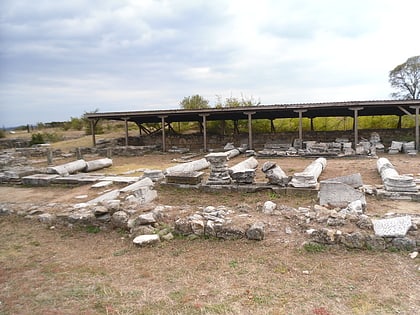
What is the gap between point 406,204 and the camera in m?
6.88

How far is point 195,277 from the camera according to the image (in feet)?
13.1

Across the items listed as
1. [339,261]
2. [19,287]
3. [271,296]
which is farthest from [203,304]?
[19,287]

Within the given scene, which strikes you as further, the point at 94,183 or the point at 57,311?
the point at 94,183

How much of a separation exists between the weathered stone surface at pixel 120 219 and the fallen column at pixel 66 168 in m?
7.29

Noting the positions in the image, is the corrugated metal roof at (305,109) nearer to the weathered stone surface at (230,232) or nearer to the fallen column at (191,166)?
the fallen column at (191,166)

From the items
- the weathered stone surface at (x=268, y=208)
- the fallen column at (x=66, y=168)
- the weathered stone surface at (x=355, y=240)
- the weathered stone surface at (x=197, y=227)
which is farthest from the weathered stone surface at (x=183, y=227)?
the fallen column at (x=66, y=168)

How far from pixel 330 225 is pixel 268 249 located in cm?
118

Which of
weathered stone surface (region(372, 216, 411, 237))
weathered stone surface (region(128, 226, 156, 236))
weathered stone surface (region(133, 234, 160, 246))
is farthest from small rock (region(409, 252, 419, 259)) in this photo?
weathered stone surface (region(128, 226, 156, 236))

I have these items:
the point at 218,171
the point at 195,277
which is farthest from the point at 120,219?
the point at 218,171

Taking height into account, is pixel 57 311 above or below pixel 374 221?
below

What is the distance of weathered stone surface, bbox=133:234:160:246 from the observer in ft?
16.6

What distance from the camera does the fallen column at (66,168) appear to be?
12.1m

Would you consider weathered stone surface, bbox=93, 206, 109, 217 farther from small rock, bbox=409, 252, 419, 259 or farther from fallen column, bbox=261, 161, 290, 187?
small rock, bbox=409, 252, 419, 259

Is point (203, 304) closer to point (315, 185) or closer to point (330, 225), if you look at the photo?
point (330, 225)
